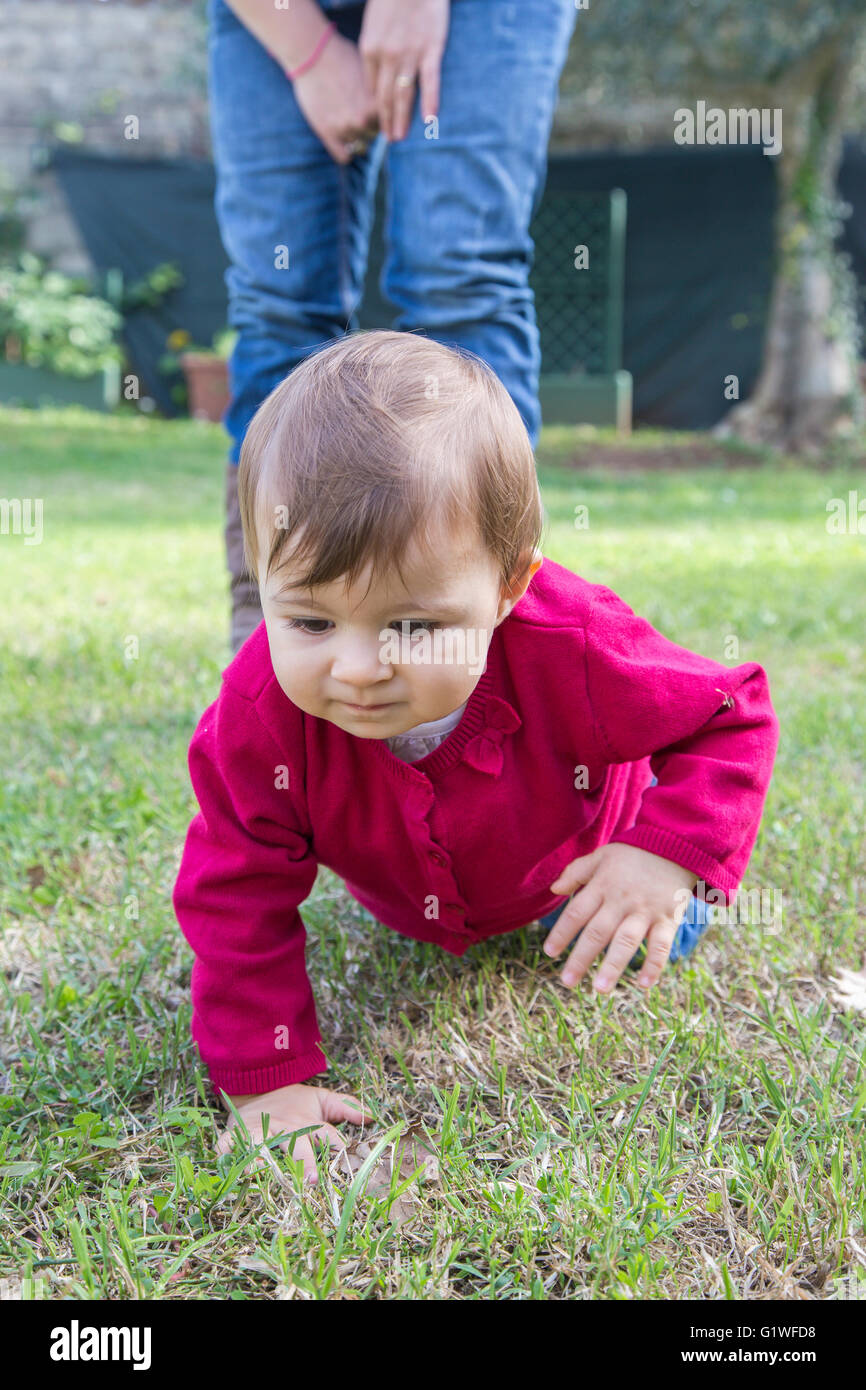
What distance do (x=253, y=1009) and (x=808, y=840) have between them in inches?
37.9

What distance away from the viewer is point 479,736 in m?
1.35

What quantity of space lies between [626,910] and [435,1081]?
0.95ft

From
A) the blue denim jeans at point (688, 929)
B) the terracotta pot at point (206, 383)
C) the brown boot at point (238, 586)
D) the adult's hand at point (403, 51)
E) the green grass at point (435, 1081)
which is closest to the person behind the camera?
the green grass at point (435, 1081)

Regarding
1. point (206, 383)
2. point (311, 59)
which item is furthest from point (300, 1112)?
point (206, 383)

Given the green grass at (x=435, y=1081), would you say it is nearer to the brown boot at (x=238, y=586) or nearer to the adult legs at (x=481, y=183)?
the brown boot at (x=238, y=586)

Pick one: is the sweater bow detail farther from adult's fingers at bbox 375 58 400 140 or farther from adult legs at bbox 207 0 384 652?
adult's fingers at bbox 375 58 400 140

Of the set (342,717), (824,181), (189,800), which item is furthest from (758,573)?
(824,181)

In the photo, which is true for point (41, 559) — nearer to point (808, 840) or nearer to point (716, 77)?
point (808, 840)

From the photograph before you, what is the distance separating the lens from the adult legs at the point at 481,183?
1.83m

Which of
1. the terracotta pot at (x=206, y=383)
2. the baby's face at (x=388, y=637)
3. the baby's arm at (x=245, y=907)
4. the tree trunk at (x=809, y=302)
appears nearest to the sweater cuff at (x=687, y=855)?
the baby's face at (x=388, y=637)

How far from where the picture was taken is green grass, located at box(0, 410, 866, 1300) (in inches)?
42.3

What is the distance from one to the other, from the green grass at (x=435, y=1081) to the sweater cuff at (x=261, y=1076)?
0.04 metres

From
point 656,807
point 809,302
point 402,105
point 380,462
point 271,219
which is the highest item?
point 809,302

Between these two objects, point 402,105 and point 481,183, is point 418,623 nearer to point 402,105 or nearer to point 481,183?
point 481,183
